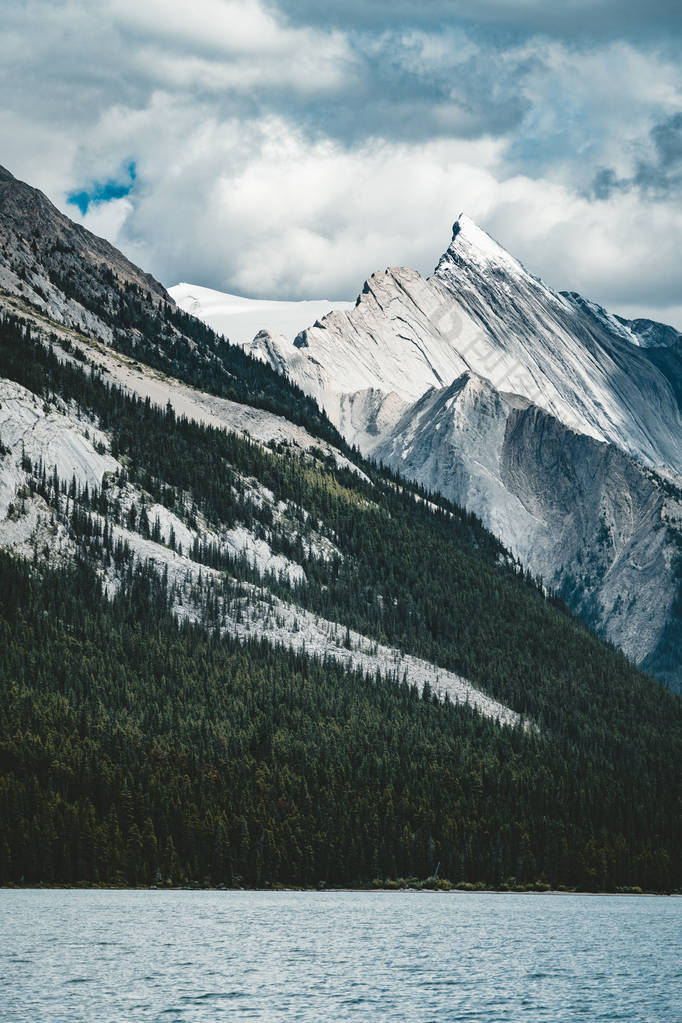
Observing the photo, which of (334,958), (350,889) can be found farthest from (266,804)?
(334,958)

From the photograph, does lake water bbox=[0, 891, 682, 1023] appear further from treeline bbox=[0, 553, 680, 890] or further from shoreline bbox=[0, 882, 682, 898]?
treeline bbox=[0, 553, 680, 890]

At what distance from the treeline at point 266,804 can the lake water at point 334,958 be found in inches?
196

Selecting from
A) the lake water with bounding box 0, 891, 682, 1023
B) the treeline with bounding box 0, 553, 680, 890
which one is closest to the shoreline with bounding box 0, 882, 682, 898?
the treeline with bounding box 0, 553, 680, 890

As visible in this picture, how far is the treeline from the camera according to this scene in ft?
501

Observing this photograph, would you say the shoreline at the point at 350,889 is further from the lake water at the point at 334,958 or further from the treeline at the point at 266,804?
the lake water at the point at 334,958

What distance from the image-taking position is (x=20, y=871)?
14938 cm

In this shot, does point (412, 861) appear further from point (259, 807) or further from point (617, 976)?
point (617, 976)

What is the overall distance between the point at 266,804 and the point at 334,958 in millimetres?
54998

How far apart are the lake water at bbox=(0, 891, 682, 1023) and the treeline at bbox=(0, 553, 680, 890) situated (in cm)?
497

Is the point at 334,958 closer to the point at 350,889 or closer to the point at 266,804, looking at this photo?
the point at 350,889

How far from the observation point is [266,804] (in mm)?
161000

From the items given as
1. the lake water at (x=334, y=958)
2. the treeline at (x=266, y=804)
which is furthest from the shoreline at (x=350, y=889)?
the lake water at (x=334, y=958)

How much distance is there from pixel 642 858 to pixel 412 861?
28385 millimetres

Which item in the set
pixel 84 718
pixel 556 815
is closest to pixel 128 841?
pixel 84 718
